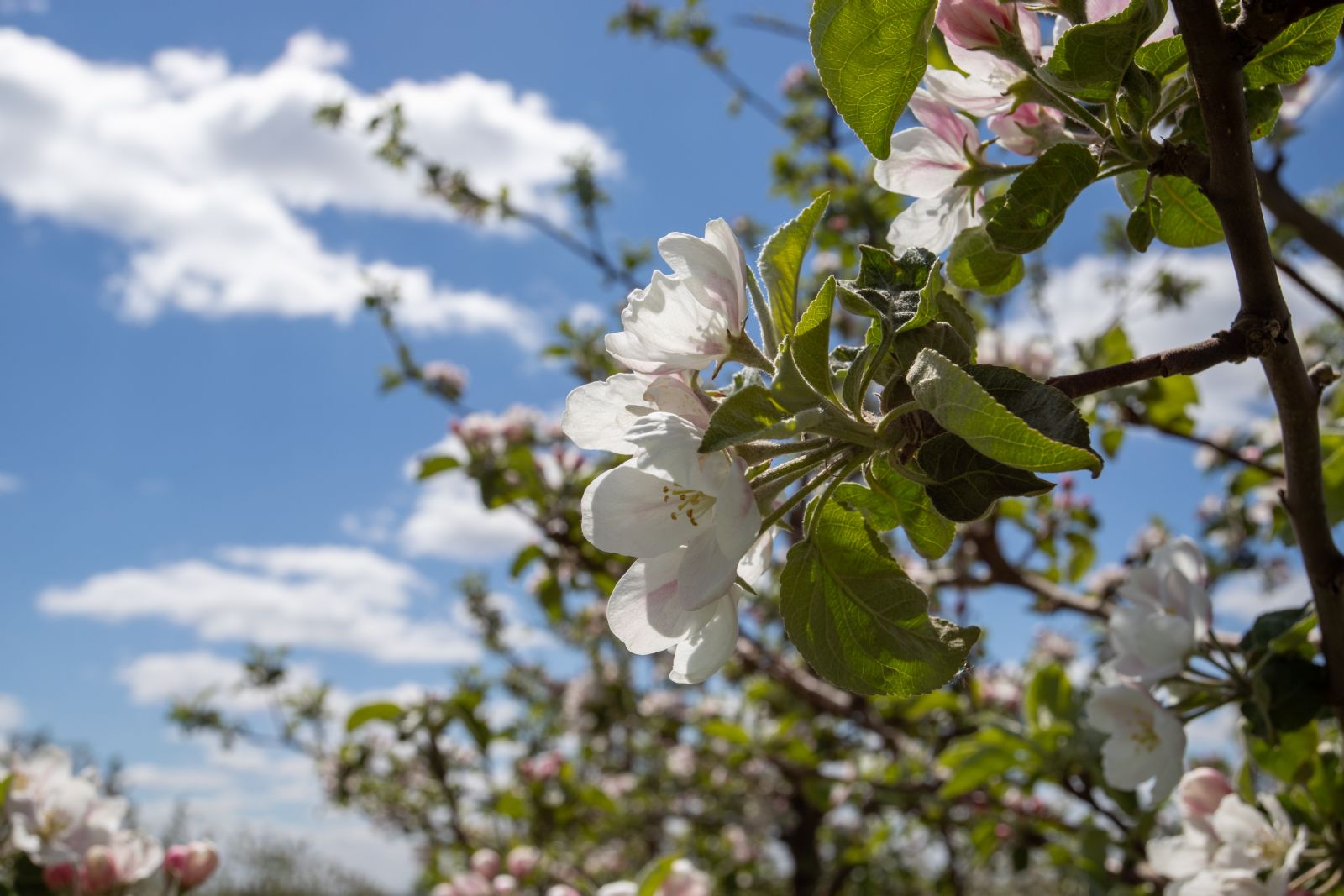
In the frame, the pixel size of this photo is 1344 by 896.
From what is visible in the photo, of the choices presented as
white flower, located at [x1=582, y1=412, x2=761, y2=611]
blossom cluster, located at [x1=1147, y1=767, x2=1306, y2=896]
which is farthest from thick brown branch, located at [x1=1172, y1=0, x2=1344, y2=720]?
blossom cluster, located at [x1=1147, y1=767, x2=1306, y2=896]

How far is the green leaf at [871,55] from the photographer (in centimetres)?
71

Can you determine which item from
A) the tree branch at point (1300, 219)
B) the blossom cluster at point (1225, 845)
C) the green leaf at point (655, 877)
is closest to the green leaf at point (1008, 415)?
the blossom cluster at point (1225, 845)

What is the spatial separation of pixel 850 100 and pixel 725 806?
475cm

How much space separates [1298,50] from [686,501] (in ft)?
2.07

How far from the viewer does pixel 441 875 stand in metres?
4.06

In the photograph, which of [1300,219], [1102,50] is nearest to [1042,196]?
[1102,50]

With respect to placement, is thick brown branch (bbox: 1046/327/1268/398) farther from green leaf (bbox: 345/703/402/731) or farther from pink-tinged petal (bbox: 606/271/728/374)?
green leaf (bbox: 345/703/402/731)

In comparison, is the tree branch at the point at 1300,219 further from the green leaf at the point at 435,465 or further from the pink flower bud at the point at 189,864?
the green leaf at the point at 435,465

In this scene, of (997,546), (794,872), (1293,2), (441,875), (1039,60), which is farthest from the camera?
(794,872)

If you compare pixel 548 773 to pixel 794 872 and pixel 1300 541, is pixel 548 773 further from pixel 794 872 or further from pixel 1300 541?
pixel 1300 541

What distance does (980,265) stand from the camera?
926 millimetres

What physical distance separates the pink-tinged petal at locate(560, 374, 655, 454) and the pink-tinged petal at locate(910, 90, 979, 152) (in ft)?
1.36

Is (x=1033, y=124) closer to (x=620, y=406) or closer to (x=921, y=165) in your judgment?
(x=921, y=165)

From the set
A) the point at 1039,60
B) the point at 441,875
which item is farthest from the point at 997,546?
the point at 441,875
